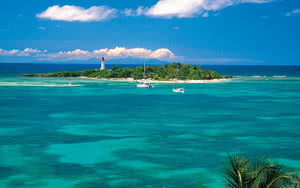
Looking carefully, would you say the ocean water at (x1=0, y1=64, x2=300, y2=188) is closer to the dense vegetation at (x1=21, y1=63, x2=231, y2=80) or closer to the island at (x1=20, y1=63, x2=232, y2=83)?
the island at (x1=20, y1=63, x2=232, y2=83)

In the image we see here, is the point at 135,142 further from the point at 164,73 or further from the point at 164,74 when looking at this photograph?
the point at 164,73

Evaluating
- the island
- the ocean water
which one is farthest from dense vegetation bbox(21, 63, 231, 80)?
the ocean water

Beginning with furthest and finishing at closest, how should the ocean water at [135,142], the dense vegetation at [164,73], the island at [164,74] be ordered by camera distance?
1. the dense vegetation at [164,73]
2. the island at [164,74]
3. the ocean water at [135,142]

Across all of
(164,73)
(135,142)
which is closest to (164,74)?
(164,73)

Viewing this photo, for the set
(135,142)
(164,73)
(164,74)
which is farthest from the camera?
(164,73)

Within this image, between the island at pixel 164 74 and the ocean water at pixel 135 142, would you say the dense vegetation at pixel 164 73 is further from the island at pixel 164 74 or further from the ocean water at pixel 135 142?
the ocean water at pixel 135 142

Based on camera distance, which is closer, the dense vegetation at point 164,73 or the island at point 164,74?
the island at point 164,74

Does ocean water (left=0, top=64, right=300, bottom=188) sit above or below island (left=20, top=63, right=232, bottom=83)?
below

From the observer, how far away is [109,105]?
182ft

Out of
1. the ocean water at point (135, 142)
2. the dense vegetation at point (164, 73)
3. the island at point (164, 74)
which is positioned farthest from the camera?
the dense vegetation at point (164, 73)

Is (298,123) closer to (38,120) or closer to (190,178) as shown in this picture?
(190,178)

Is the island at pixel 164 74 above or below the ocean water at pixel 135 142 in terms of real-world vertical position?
above

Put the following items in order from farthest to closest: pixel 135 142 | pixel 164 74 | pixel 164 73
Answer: pixel 164 73 → pixel 164 74 → pixel 135 142

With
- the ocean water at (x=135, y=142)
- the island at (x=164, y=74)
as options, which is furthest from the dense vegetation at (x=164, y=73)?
the ocean water at (x=135, y=142)
